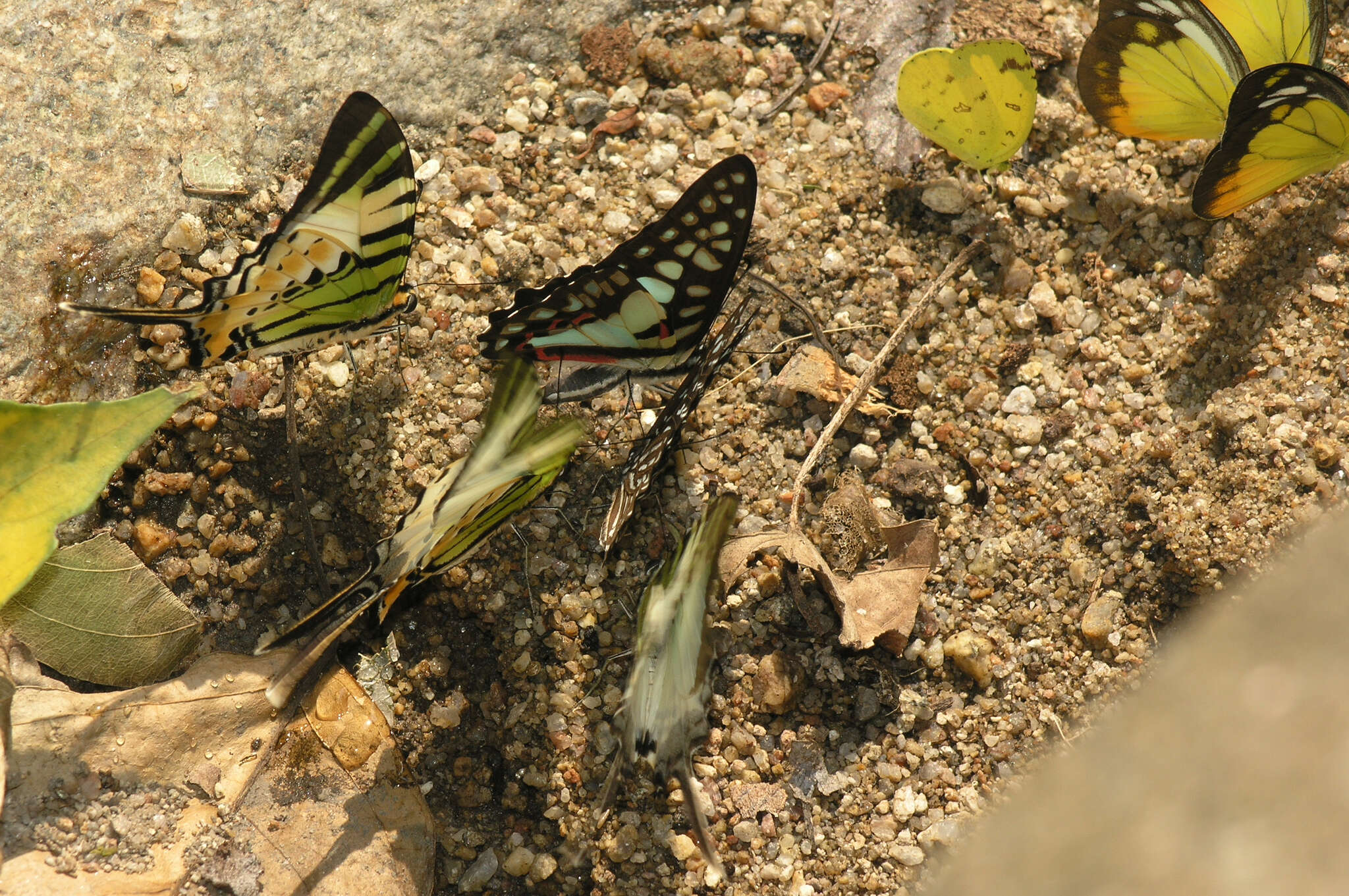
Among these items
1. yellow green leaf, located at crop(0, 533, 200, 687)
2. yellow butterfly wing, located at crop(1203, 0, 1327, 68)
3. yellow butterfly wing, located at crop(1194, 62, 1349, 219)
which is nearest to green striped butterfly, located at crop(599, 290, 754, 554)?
yellow green leaf, located at crop(0, 533, 200, 687)

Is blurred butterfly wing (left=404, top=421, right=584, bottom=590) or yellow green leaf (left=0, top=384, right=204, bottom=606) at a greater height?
yellow green leaf (left=0, top=384, right=204, bottom=606)

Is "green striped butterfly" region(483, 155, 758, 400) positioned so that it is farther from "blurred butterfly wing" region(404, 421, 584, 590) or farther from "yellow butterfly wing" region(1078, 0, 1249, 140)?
"yellow butterfly wing" region(1078, 0, 1249, 140)

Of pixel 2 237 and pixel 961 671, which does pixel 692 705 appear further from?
pixel 2 237

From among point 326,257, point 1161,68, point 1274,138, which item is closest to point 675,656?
point 326,257

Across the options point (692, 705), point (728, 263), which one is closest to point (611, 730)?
point (692, 705)

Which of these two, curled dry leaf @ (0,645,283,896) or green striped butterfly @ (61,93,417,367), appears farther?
green striped butterfly @ (61,93,417,367)

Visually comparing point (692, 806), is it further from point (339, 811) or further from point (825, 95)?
point (825, 95)

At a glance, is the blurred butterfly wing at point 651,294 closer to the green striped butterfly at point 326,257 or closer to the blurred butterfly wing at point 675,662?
the green striped butterfly at point 326,257
